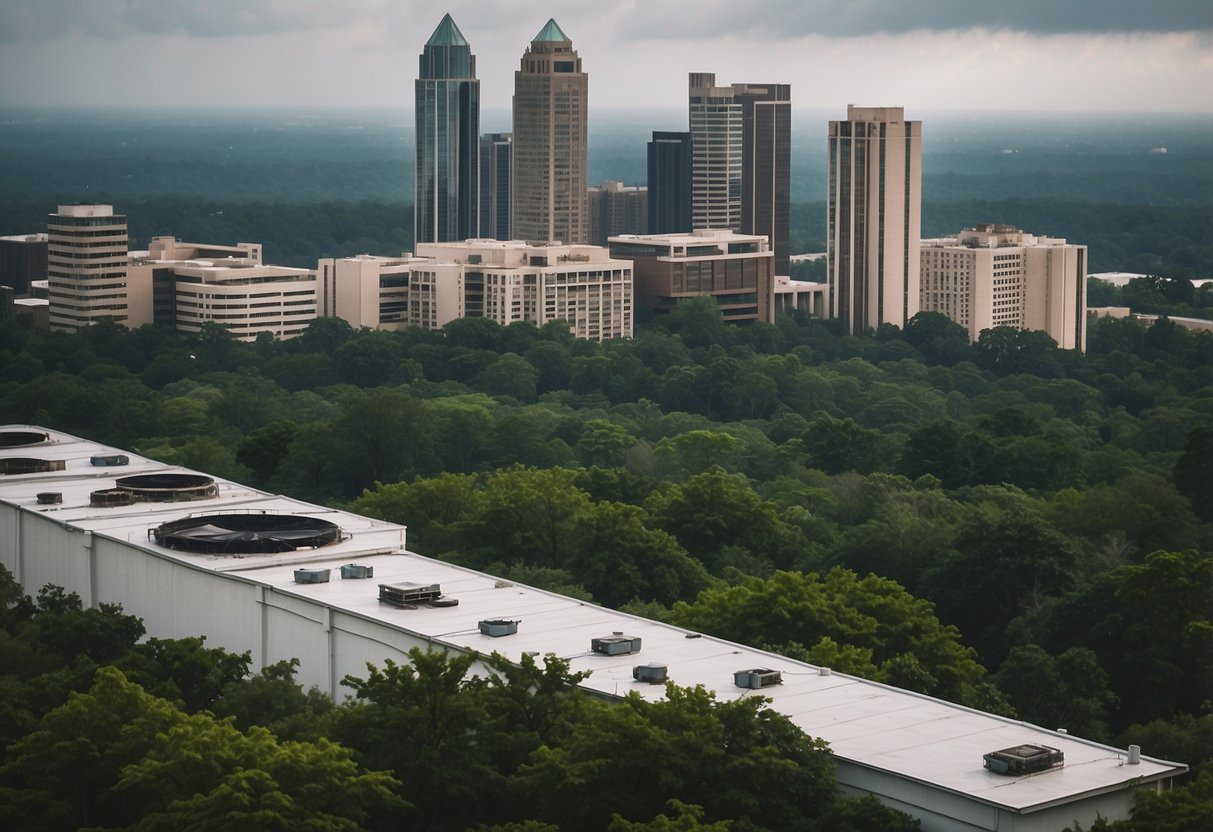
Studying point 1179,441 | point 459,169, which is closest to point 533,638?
point 1179,441

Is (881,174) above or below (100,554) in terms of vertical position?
above

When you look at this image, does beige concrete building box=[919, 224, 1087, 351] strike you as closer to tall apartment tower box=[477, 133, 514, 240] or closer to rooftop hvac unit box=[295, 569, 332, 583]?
tall apartment tower box=[477, 133, 514, 240]

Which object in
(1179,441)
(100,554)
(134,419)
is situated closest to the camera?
(100,554)

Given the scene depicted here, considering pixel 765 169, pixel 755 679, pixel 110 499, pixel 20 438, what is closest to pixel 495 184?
pixel 765 169

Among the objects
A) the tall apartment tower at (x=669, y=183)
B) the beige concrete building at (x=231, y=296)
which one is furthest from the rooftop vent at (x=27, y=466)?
the tall apartment tower at (x=669, y=183)

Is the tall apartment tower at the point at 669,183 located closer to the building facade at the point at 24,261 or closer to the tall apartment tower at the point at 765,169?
the tall apartment tower at the point at 765,169

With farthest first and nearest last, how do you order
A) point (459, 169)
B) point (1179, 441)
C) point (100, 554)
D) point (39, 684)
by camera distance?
point (459, 169) → point (1179, 441) → point (100, 554) → point (39, 684)

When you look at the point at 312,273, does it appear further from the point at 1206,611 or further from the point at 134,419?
the point at 1206,611
